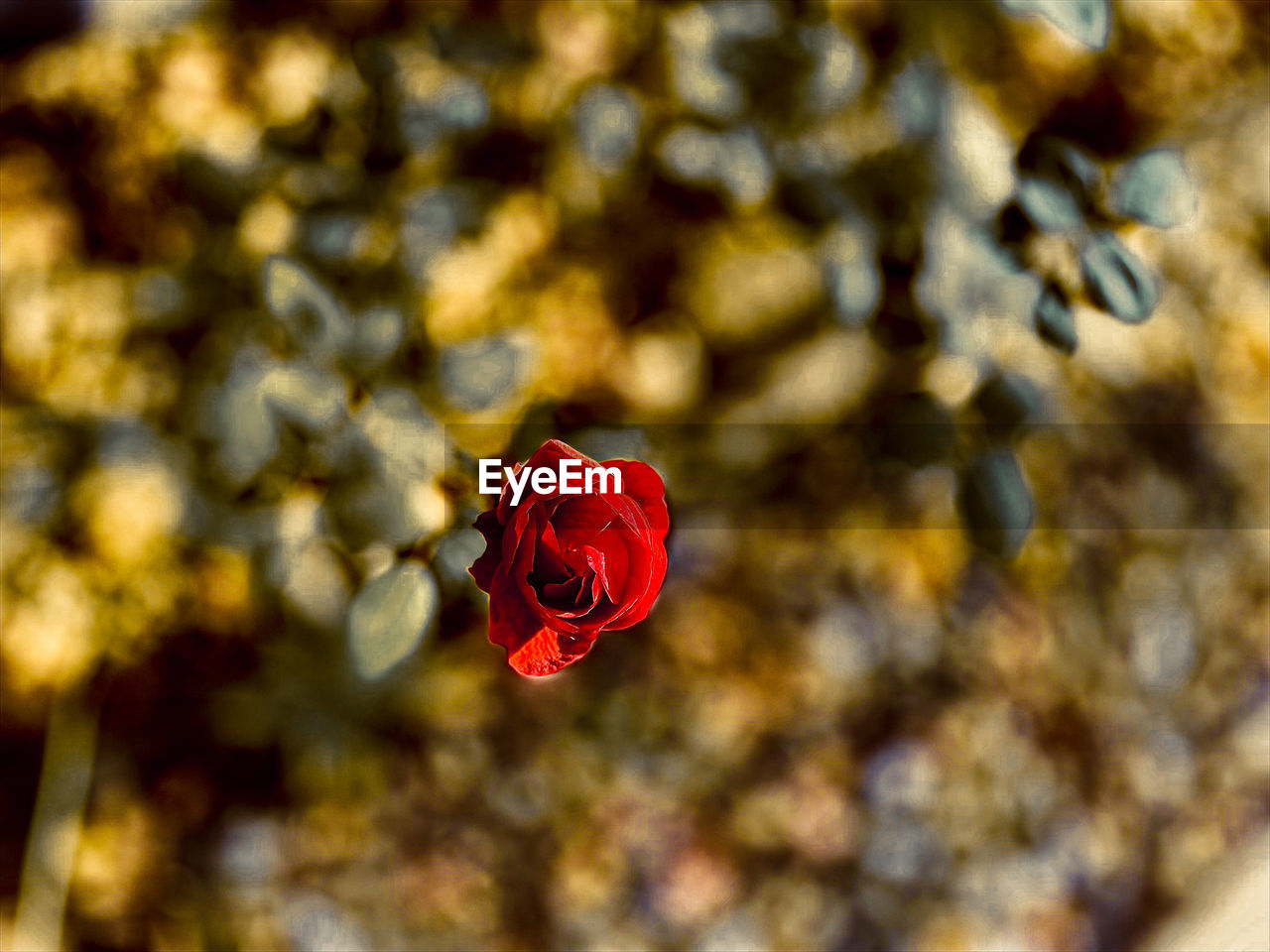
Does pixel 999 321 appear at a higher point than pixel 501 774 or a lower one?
higher

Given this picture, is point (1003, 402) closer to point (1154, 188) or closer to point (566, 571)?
point (1154, 188)

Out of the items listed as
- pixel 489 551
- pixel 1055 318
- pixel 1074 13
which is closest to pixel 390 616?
pixel 489 551

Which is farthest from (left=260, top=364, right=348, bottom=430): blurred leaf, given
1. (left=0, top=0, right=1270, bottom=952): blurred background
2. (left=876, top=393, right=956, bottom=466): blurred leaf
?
(left=876, top=393, right=956, bottom=466): blurred leaf

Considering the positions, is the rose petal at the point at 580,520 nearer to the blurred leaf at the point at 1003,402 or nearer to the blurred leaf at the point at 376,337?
the blurred leaf at the point at 376,337

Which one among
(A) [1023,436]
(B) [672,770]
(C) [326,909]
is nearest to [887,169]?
(A) [1023,436]

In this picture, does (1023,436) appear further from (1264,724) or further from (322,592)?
(322,592)
